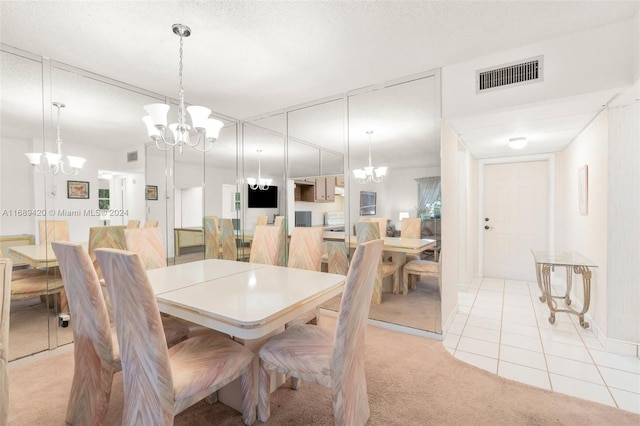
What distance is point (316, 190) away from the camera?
3648 mm

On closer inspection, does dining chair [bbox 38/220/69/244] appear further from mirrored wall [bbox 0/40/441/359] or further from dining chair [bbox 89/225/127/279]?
dining chair [bbox 89/225/127/279]

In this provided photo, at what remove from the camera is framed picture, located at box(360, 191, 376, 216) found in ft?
10.2

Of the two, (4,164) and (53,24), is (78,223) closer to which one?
(4,164)

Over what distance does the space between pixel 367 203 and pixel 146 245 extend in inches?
87.0

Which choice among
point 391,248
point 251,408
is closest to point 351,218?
point 391,248

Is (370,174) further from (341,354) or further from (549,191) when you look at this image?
(549,191)

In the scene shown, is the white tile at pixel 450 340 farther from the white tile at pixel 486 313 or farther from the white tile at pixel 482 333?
the white tile at pixel 486 313

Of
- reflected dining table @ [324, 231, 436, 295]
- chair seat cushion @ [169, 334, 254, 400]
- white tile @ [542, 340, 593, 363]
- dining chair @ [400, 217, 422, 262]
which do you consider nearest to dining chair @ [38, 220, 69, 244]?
chair seat cushion @ [169, 334, 254, 400]

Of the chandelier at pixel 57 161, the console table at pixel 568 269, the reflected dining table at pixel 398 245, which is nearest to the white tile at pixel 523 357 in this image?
the console table at pixel 568 269

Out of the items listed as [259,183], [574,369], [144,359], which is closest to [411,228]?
[574,369]

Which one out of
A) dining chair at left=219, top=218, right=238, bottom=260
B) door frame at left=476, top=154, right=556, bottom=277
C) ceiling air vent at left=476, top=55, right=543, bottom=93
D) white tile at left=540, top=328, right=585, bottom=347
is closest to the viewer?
ceiling air vent at left=476, top=55, right=543, bottom=93

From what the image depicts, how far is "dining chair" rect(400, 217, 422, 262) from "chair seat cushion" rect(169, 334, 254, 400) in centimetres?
197

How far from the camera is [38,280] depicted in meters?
2.49

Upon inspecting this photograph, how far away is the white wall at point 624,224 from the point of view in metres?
2.33
